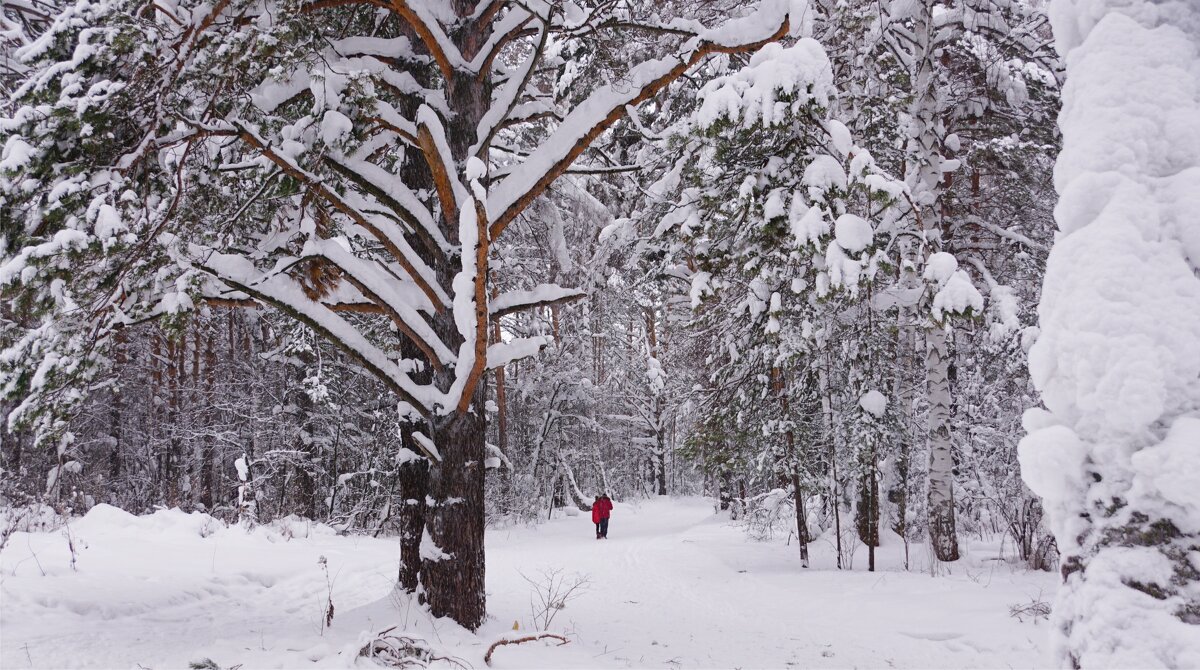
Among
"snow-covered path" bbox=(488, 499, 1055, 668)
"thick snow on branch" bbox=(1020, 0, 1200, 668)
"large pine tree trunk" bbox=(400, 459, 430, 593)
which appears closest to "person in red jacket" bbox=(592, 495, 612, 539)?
"snow-covered path" bbox=(488, 499, 1055, 668)

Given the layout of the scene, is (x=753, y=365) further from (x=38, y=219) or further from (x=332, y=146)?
(x=38, y=219)

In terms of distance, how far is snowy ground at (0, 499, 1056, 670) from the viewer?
4.52 metres

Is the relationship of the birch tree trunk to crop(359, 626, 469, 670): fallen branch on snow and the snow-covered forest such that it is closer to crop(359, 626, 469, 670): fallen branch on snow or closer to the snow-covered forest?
the snow-covered forest

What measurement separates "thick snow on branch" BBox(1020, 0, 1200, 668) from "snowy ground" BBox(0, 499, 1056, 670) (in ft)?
10.8

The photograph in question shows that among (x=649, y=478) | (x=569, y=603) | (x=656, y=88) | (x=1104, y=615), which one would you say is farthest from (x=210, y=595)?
(x=649, y=478)

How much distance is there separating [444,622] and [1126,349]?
455 centimetres

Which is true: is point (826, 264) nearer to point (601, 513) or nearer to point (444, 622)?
point (444, 622)

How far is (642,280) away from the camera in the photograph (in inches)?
400

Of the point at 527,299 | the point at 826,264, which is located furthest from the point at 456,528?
the point at 826,264

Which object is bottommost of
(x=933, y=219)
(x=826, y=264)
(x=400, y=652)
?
(x=400, y=652)

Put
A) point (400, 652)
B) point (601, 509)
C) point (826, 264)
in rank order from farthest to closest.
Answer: point (601, 509)
point (826, 264)
point (400, 652)

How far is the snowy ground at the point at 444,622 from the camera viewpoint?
4.52m

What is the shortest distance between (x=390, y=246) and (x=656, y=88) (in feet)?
7.77

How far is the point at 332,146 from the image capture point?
14.8ft
